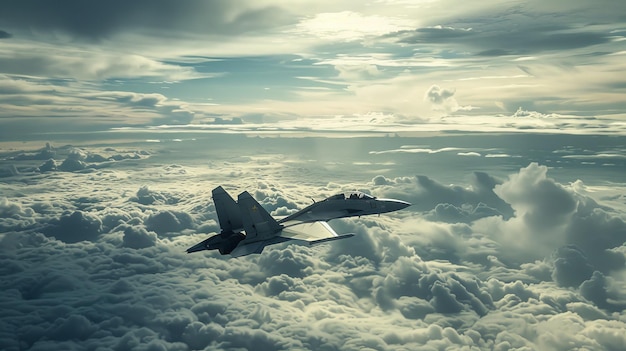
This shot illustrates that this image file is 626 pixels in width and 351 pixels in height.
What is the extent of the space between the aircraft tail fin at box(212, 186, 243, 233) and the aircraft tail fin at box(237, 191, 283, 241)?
6.97 feet

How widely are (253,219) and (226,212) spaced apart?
13.8 feet

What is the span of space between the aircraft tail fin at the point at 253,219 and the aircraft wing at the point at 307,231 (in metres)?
2.09

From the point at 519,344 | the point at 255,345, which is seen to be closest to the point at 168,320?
the point at 255,345

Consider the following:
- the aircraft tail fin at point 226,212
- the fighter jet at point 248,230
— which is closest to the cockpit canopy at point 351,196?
the fighter jet at point 248,230

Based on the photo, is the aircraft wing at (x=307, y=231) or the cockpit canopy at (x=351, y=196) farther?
the cockpit canopy at (x=351, y=196)

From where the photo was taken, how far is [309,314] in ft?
622

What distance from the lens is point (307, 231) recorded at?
42.3 metres

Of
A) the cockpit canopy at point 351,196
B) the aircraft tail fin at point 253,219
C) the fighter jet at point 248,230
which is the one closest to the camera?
the fighter jet at point 248,230

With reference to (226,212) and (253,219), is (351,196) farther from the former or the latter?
(226,212)

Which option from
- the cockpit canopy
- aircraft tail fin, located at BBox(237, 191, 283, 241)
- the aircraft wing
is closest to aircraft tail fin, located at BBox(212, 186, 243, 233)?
aircraft tail fin, located at BBox(237, 191, 283, 241)

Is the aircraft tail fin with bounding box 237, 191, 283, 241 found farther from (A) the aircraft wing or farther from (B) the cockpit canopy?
(B) the cockpit canopy

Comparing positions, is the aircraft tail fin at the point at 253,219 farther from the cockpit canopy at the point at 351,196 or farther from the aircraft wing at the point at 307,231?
the cockpit canopy at the point at 351,196

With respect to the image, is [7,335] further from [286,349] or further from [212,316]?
[286,349]

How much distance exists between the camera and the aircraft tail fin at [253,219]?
39159 mm
